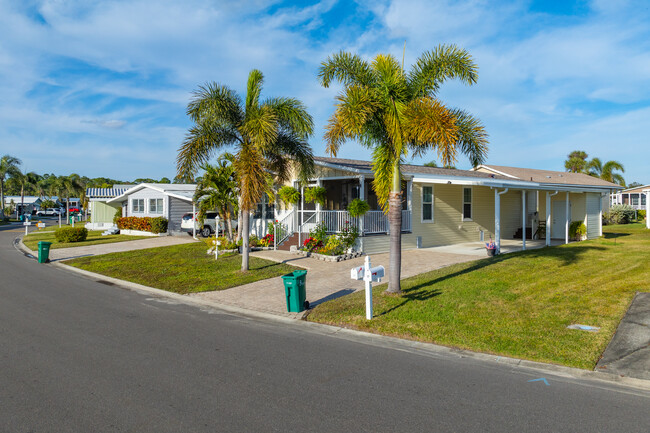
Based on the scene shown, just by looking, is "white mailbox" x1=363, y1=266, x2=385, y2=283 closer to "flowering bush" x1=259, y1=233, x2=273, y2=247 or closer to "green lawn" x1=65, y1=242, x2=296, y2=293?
"green lawn" x1=65, y1=242, x2=296, y2=293

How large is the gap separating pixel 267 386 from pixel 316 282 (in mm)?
7259

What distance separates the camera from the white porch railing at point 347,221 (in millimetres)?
17266

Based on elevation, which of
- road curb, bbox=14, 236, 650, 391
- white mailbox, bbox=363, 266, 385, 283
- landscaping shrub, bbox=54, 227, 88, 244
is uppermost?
white mailbox, bbox=363, 266, 385, 283

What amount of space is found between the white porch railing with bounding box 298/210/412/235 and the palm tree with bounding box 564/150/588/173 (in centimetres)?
3655

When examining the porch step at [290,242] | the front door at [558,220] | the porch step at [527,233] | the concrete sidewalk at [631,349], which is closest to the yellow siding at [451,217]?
the porch step at [527,233]

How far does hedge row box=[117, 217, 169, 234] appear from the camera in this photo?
28.4m

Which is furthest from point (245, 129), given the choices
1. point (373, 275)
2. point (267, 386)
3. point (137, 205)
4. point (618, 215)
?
point (618, 215)

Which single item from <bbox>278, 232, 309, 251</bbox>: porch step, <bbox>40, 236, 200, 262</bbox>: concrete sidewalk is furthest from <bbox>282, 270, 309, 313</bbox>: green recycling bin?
<bbox>40, 236, 200, 262</bbox>: concrete sidewalk

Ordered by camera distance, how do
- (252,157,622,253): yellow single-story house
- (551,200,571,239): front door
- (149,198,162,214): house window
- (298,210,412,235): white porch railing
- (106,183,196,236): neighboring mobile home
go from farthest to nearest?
(149,198,162,214): house window
(106,183,196,236): neighboring mobile home
(551,200,571,239): front door
(252,157,622,253): yellow single-story house
(298,210,412,235): white porch railing

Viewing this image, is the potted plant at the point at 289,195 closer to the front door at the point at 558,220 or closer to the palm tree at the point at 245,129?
the palm tree at the point at 245,129

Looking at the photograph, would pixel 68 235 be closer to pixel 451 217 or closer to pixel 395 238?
pixel 451 217

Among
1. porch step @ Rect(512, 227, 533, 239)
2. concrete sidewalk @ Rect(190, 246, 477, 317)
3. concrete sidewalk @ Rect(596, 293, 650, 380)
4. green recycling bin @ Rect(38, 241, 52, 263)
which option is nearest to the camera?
concrete sidewalk @ Rect(596, 293, 650, 380)

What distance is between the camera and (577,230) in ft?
68.5

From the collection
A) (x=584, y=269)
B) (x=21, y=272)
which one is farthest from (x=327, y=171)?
(x=21, y=272)
